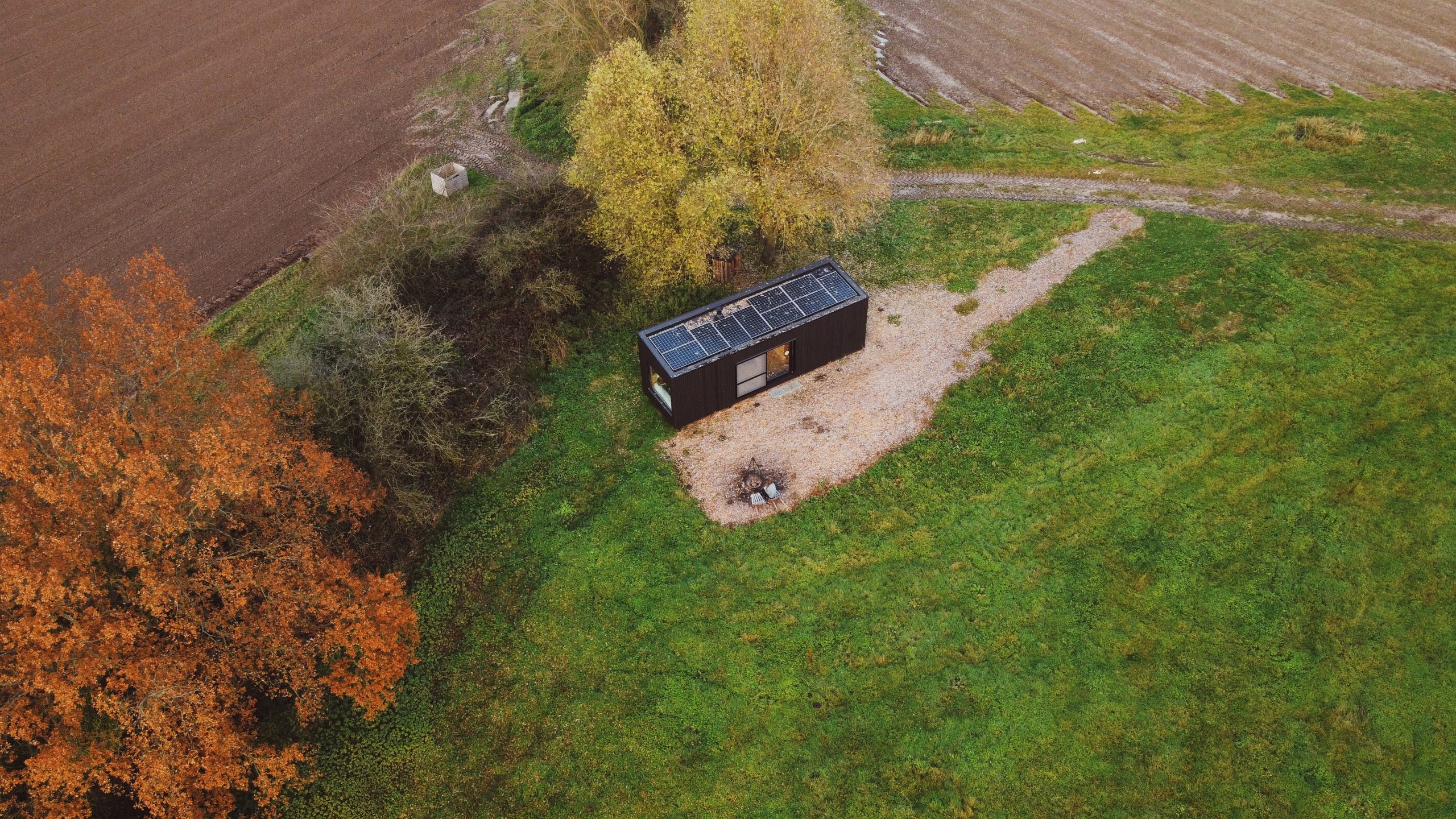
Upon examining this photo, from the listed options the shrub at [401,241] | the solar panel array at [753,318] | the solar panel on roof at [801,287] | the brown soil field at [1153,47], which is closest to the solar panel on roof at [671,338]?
the solar panel array at [753,318]

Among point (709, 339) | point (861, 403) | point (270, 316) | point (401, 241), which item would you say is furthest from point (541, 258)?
point (861, 403)

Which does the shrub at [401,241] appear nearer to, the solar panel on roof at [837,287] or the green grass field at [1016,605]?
the green grass field at [1016,605]

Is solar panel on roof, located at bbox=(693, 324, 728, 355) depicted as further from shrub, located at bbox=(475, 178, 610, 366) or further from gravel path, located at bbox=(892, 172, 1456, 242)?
gravel path, located at bbox=(892, 172, 1456, 242)

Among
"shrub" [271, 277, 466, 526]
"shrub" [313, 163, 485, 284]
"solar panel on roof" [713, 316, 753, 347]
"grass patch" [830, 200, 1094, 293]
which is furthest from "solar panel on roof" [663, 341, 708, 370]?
"shrub" [313, 163, 485, 284]

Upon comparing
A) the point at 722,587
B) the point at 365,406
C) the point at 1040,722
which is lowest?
the point at 1040,722

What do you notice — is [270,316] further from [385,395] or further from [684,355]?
[684,355]

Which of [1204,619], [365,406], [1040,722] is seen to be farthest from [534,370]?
[1204,619]

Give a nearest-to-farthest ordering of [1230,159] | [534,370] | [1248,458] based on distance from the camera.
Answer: [1248,458] < [534,370] < [1230,159]

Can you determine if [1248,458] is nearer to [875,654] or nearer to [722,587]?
[875,654]
